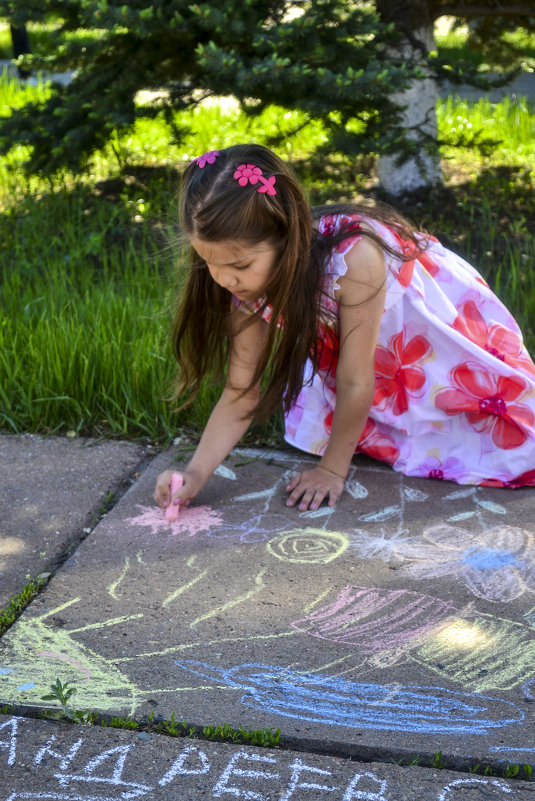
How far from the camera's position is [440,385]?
2.44 m

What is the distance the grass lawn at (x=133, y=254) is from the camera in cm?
280

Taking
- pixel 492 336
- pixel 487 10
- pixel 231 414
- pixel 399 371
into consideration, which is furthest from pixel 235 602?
pixel 487 10

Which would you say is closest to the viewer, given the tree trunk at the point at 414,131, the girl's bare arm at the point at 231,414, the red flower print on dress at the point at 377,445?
the girl's bare arm at the point at 231,414

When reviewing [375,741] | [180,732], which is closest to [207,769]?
[180,732]

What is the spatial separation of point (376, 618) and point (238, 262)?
A: 0.83 meters

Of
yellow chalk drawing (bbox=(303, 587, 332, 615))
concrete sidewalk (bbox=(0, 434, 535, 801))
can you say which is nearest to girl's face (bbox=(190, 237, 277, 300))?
concrete sidewalk (bbox=(0, 434, 535, 801))

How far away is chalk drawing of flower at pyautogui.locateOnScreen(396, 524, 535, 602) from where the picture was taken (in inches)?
76.2

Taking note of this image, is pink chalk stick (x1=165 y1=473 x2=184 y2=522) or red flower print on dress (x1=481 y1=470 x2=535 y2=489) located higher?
pink chalk stick (x1=165 y1=473 x2=184 y2=522)

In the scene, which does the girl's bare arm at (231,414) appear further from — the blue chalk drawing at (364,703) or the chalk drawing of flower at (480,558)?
the blue chalk drawing at (364,703)

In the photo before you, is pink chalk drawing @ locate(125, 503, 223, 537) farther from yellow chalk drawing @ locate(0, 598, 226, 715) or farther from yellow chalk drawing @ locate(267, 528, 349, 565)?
yellow chalk drawing @ locate(0, 598, 226, 715)

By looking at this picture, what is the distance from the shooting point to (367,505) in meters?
2.30

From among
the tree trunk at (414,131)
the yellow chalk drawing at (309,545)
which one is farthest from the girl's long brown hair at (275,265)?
the tree trunk at (414,131)

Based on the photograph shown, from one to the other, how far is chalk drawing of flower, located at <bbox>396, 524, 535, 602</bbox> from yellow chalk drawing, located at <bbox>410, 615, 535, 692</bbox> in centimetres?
11

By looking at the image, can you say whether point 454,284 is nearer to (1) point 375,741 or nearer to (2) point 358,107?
(2) point 358,107
